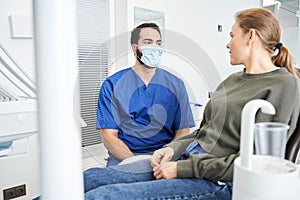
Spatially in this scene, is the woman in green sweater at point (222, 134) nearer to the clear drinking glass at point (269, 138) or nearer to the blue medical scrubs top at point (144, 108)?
the blue medical scrubs top at point (144, 108)

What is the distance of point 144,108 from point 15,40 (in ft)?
3.23

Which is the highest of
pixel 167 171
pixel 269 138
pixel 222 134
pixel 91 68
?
pixel 91 68

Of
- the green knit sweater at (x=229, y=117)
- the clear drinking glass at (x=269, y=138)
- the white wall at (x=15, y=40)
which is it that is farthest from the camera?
the white wall at (x=15, y=40)

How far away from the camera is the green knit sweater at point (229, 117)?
795mm

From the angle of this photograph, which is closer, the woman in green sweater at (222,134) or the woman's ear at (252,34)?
the woman in green sweater at (222,134)

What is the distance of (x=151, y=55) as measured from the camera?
0.92 m

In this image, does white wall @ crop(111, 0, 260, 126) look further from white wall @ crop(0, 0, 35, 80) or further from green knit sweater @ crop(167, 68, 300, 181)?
white wall @ crop(0, 0, 35, 80)

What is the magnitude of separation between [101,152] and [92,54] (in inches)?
13.6

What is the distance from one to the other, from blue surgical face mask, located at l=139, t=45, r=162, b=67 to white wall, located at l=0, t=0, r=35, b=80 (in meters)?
0.85

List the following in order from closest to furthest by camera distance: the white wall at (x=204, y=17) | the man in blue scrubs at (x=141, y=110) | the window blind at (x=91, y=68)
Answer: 1. the window blind at (x=91, y=68)
2. the man in blue scrubs at (x=141, y=110)
3. the white wall at (x=204, y=17)

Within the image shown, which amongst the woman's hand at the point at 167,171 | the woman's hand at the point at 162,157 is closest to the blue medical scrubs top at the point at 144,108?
the woman's hand at the point at 162,157

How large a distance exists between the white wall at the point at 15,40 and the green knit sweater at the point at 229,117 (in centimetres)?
106

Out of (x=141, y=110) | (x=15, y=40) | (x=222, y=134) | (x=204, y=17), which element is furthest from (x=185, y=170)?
(x=204, y=17)

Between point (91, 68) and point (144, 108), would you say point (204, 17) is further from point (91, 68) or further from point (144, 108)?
point (91, 68)
